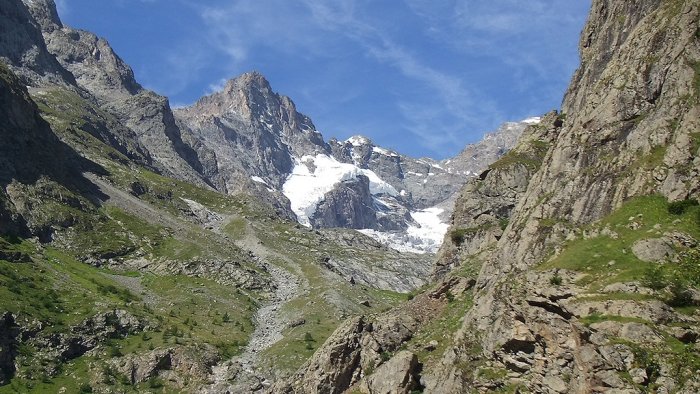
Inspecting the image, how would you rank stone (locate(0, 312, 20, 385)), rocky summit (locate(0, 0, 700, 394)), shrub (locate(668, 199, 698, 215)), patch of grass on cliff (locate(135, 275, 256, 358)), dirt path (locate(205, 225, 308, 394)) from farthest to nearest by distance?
1. patch of grass on cliff (locate(135, 275, 256, 358))
2. dirt path (locate(205, 225, 308, 394))
3. stone (locate(0, 312, 20, 385))
4. shrub (locate(668, 199, 698, 215))
5. rocky summit (locate(0, 0, 700, 394))

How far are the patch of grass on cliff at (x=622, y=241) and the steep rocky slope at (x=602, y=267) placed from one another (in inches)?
3.8

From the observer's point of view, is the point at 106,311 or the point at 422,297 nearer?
the point at 422,297

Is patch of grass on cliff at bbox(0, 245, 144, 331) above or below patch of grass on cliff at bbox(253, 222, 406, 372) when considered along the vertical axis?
below

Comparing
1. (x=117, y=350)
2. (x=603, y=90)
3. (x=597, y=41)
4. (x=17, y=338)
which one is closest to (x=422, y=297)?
(x=603, y=90)

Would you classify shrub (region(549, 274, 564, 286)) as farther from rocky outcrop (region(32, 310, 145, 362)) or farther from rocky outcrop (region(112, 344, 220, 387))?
rocky outcrop (region(32, 310, 145, 362))

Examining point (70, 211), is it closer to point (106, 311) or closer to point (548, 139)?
point (106, 311)

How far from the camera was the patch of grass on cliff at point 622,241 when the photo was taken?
3212 centimetres

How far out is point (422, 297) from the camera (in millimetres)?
54219

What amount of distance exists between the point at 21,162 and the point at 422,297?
114 meters

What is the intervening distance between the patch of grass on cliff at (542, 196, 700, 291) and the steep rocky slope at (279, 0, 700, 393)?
0.32 ft

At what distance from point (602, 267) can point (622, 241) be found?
9.32 feet

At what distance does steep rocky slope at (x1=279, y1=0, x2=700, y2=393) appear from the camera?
27969mm

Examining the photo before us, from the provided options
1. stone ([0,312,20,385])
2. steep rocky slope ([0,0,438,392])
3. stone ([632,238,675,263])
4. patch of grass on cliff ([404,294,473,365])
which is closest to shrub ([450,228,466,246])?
patch of grass on cliff ([404,294,473,365])

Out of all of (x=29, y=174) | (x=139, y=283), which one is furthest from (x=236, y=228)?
(x=139, y=283)
